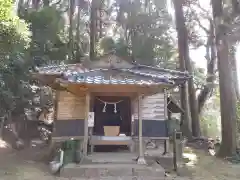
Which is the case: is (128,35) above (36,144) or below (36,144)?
above

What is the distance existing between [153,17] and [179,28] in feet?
5.00

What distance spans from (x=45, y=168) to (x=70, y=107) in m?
2.12

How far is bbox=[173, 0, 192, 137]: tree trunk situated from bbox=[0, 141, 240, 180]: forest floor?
3.37 meters

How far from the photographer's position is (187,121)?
14.5m

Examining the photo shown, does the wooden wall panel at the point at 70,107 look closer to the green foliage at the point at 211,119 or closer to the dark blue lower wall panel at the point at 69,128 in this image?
the dark blue lower wall panel at the point at 69,128

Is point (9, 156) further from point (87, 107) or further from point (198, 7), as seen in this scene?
point (198, 7)

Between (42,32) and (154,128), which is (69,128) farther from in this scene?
(42,32)

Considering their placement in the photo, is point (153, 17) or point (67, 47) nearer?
point (67, 47)

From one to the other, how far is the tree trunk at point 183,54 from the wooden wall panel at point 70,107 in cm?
636

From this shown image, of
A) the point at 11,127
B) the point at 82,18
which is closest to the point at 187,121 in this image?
the point at 11,127

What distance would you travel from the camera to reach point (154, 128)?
963 cm

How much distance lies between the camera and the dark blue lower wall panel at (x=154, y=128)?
956 cm

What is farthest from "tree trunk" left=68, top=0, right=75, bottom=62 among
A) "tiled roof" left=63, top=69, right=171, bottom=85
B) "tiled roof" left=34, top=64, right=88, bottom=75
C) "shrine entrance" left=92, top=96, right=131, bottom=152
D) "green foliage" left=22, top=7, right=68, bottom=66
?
"tiled roof" left=63, top=69, right=171, bottom=85

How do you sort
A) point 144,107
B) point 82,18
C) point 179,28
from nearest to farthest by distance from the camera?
point 144,107, point 179,28, point 82,18
